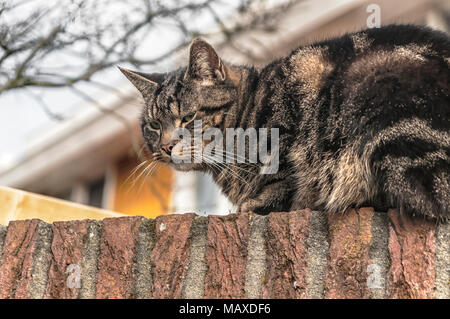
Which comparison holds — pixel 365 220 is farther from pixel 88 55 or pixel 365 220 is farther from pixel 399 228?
pixel 88 55

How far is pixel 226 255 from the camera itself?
6.33 ft

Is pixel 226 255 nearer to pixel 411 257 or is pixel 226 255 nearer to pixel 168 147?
pixel 411 257

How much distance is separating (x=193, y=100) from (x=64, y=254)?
1039mm

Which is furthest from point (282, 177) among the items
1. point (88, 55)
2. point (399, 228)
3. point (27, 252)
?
point (88, 55)

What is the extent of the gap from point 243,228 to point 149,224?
1.18 feet

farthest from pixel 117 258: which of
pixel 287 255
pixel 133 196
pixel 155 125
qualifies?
pixel 133 196

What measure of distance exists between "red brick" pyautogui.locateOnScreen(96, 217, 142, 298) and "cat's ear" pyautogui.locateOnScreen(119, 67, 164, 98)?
→ 3.80ft

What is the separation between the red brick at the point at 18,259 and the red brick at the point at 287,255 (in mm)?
874

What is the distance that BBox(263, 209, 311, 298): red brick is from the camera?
1816 mm

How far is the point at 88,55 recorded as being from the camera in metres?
3.43

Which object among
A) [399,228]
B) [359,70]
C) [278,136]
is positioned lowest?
[399,228]

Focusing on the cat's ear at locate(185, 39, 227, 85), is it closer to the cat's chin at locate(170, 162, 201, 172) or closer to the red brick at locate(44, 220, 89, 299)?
the cat's chin at locate(170, 162, 201, 172)

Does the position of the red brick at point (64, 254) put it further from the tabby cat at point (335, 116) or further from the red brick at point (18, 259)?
the tabby cat at point (335, 116)

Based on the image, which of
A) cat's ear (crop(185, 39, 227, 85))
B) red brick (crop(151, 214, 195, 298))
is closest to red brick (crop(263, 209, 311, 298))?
red brick (crop(151, 214, 195, 298))
